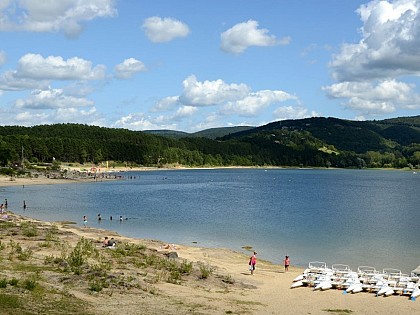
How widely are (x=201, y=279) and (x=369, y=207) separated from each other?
2773 inches

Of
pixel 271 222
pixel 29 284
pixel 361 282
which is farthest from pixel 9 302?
pixel 271 222

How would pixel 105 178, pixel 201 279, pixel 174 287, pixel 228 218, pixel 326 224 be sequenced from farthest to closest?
pixel 105 178
pixel 228 218
pixel 326 224
pixel 201 279
pixel 174 287

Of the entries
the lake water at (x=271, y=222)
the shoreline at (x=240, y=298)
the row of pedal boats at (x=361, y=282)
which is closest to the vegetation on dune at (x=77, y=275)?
the shoreline at (x=240, y=298)

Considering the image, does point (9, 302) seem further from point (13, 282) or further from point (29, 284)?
point (13, 282)

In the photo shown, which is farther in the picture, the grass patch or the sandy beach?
the sandy beach

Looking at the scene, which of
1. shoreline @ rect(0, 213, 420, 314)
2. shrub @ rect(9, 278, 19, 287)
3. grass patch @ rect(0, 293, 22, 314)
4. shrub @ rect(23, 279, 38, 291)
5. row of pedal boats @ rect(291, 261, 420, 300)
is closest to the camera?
grass patch @ rect(0, 293, 22, 314)

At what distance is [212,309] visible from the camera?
23359 mm

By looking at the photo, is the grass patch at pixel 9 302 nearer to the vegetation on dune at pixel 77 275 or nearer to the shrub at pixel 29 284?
the vegetation on dune at pixel 77 275

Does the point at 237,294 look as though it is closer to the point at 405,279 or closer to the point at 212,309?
the point at 212,309

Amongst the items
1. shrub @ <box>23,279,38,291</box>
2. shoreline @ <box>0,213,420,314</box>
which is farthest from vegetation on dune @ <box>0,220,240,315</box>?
shoreline @ <box>0,213,420,314</box>

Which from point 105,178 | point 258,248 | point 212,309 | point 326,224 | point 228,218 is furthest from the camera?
point 105,178

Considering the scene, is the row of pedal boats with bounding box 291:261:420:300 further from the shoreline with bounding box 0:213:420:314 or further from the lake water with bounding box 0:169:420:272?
the lake water with bounding box 0:169:420:272

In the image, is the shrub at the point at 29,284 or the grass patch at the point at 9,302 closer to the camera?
the grass patch at the point at 9,302

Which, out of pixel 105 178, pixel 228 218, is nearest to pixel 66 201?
pixel 228 218
